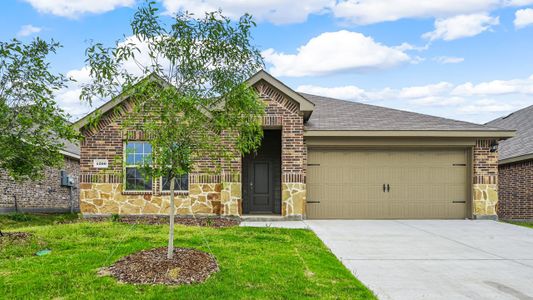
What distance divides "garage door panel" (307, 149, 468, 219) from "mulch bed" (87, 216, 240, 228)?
2863 mm

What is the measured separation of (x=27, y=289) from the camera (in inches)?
225

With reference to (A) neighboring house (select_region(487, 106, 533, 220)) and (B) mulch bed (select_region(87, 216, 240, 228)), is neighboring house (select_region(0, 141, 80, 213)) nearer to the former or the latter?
(B) mulch bed (select_region(87, 216, 240, 228))

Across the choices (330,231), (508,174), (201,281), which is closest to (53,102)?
(201,281)

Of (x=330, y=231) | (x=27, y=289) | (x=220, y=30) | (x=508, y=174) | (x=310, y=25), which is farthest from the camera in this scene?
(x=508, y=174)

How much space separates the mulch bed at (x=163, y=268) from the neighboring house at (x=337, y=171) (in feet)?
18.6

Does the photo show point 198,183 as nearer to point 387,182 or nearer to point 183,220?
point 183,220

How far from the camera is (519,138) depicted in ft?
59.8

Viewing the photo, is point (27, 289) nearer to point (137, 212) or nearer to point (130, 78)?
point (130, 78)

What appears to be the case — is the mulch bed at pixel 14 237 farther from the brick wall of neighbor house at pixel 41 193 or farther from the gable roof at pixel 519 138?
the gable roof at pixel 519 138

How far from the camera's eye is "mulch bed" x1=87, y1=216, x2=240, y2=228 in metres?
11.8

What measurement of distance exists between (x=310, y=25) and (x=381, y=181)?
5917 mm

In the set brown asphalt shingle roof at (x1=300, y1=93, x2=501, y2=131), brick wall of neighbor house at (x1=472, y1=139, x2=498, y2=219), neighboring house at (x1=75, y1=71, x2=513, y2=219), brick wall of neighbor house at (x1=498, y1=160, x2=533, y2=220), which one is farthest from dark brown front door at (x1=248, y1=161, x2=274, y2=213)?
brick wall of neighbor house at (x1=498, y1=160, x2=533, y2=220)

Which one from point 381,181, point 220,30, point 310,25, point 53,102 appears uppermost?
point 310,25

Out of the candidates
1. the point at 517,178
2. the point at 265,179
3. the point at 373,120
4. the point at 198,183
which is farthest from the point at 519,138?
the point at 198,183
